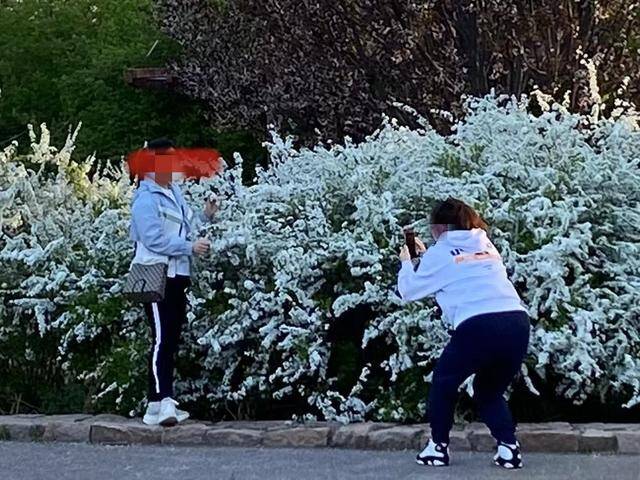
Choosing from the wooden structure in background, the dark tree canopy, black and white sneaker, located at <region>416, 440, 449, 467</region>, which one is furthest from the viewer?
the wooden structure in background

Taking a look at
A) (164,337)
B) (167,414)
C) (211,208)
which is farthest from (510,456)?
(211,208)

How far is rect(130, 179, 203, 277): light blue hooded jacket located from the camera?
24.7ft

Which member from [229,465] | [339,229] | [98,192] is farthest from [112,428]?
[98,192]

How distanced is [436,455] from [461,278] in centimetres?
100

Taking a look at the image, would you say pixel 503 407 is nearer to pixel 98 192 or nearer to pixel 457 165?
pixel 457 165

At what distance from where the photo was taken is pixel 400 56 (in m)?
13.0

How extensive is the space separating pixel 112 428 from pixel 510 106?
151 inches

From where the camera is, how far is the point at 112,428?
754 cm

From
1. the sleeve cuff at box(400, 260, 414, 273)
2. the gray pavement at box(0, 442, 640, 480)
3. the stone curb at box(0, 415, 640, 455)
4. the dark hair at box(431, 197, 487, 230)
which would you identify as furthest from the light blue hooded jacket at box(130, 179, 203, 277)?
the dark hair at box(431, 197, 487, 230)

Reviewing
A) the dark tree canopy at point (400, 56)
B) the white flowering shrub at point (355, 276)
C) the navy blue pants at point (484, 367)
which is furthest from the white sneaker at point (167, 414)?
the dark tree canopy at point (400, 56)

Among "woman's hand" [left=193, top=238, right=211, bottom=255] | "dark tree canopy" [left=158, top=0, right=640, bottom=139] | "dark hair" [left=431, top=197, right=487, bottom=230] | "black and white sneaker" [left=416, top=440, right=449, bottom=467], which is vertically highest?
"dark tree canopy" [left=158, top=0, right=640, bottom=139]

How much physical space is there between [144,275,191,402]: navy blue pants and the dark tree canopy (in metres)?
5.86

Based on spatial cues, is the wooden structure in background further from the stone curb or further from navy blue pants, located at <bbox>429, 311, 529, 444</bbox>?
navy blue pants, located at <bbox>429, 311, 529, 444</bbox>

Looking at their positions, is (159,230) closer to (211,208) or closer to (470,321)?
(211,208)
